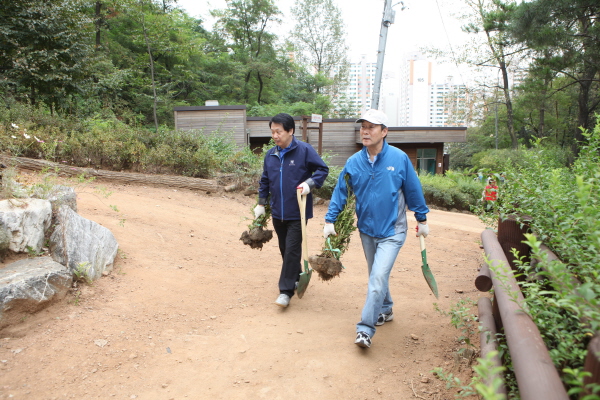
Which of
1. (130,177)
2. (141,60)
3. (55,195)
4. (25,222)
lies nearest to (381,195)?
(25,222)

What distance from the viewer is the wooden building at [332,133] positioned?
66.7 ft

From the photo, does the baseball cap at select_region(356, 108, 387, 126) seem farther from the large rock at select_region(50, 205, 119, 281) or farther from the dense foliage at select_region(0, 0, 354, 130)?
the dense foliage at select_region(0, 0, 354, 130)

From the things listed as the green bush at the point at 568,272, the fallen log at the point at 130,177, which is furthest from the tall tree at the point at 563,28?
the green bush at the point at 568,272

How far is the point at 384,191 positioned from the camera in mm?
3900

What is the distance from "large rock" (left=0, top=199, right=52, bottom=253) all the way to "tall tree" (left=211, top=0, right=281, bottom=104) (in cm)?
3318

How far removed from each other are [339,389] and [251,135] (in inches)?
775

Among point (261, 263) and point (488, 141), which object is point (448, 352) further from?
point (488, 141)

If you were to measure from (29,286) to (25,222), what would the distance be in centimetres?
87

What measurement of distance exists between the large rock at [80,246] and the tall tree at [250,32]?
3294 cm

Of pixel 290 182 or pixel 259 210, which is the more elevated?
pixel 290 182

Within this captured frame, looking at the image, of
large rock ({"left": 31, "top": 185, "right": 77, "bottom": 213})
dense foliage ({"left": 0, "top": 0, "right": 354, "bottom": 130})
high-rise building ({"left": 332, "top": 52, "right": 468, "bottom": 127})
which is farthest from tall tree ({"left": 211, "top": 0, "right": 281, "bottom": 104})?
large rock ({"left": 31, "top": 185, "right": 77, "bottom": 213})

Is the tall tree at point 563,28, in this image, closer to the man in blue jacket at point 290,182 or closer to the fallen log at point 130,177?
the fallen log at point 130,177

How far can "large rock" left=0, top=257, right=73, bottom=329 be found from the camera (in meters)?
3.84

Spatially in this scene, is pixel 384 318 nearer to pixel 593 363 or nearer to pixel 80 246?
pixel 593 363
